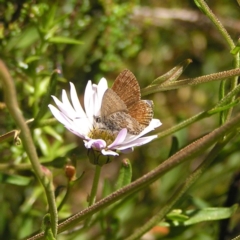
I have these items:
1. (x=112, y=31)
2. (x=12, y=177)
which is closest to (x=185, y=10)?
(x=112, y=31)

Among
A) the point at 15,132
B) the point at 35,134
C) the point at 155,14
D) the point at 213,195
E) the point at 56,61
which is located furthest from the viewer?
the point at 155,14

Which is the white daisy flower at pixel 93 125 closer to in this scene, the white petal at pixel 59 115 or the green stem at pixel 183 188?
the white petal at pixel 59 115

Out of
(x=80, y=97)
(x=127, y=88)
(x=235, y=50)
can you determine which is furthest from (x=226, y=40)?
(x=80, y=97)

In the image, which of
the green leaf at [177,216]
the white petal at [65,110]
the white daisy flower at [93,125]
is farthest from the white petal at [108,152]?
the green leaf at [177,216]

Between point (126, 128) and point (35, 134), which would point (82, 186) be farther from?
point (126, 128)

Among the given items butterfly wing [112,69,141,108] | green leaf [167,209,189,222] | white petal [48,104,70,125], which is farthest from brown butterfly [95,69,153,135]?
green leaf [167,209,189,222]

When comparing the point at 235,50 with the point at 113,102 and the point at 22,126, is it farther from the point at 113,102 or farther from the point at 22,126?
the point at 22,126
